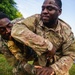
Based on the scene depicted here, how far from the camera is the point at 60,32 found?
17.9 feet

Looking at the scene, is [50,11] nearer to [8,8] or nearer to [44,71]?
[44,71]

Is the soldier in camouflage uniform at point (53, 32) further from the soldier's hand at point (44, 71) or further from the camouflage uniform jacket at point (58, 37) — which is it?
the soldier's hand at point (44, 71)

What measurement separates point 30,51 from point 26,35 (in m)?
1.14

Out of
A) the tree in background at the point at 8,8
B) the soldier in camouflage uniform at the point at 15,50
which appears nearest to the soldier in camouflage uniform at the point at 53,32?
the soldier in camouflage uniform at the point at 15,50

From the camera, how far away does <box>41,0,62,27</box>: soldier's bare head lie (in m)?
5.20

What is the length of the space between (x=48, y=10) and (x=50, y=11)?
0.11 feet

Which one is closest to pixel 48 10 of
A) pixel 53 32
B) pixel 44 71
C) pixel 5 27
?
pixel 53 32

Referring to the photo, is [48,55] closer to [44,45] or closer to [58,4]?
[44,45]

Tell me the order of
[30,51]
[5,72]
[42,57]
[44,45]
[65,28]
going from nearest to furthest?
[44,45] < [42,57] < [65,28] < [30,51] < [5,72]

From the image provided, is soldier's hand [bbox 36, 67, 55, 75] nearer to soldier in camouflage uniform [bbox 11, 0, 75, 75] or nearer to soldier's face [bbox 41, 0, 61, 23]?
soldier in camouflage uniform [bbox 11, 0, 75, 75]

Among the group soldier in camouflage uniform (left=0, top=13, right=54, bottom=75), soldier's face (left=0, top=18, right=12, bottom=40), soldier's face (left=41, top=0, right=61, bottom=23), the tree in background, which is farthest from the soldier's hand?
the tree in background

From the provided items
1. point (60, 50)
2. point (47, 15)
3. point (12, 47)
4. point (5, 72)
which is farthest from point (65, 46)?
point (5, 72)

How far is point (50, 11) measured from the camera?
17.2 ft

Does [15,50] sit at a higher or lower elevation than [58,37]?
lower
